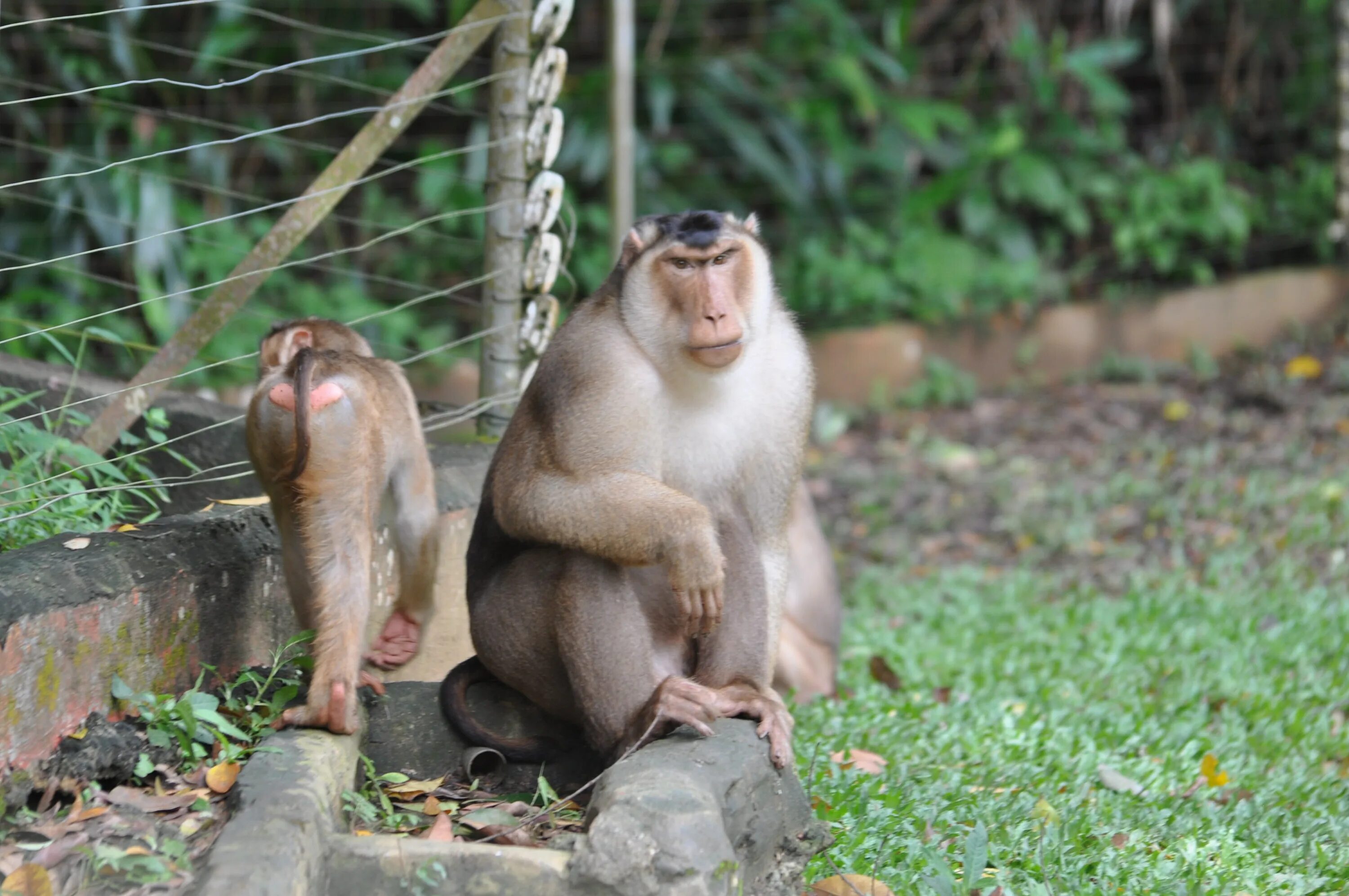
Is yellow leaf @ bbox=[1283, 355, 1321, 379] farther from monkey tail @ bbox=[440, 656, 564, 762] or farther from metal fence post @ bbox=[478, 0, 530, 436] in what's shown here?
monkey tail @ bbox=[440, 656, 564, 762]

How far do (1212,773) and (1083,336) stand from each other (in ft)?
20.0

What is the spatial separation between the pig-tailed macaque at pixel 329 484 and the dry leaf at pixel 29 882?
2.28ft

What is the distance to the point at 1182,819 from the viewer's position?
3934 millimetres

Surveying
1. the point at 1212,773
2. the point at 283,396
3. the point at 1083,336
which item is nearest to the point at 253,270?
the point at 283,396

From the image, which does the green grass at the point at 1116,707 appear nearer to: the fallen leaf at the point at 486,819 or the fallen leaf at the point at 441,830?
the fallen leaf at the point at 486,819

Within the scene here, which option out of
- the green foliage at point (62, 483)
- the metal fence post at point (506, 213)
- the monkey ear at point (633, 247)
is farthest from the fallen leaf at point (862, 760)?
the green foliage at point (62, 483)

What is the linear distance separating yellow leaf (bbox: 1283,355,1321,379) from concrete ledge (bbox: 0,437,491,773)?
22.6 ft

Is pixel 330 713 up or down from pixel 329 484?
down

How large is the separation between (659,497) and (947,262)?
6.90 metres

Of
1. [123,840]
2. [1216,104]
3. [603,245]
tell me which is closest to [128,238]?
[603,245]

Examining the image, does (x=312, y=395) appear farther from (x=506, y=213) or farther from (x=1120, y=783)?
(x=1120, y=783)

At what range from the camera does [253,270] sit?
13.8 ft

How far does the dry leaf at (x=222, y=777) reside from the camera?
306 centimetres

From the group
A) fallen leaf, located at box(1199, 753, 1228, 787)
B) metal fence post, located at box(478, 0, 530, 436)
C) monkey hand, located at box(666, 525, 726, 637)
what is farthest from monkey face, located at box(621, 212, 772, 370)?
fallen leaf, located at box(1199, 753, 1228, 787)
